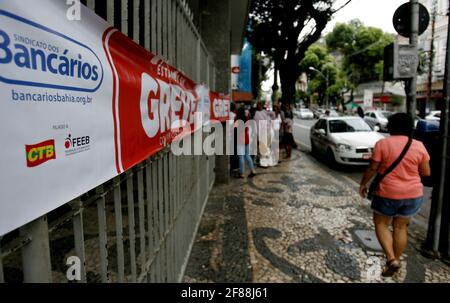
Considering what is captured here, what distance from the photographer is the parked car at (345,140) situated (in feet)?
29.1

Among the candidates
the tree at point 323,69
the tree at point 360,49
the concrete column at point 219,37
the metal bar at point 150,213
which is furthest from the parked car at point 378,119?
the tree at point 323,69

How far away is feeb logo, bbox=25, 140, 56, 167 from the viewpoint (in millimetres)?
993

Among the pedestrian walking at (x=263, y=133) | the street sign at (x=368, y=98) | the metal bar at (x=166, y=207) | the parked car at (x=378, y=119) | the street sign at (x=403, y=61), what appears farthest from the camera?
the street sign at (x=368, y=98)

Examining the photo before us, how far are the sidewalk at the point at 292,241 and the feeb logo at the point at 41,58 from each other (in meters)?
2.74

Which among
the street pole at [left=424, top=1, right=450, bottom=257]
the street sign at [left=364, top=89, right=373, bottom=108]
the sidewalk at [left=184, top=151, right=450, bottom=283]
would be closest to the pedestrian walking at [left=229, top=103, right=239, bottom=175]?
the sidewalk at [left=184, top=151, right=450, bottom=283]

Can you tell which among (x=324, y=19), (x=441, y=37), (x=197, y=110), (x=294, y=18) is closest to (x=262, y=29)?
(x=294, y=18)

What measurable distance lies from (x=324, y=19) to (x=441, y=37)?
2036cm

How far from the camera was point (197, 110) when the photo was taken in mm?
4207

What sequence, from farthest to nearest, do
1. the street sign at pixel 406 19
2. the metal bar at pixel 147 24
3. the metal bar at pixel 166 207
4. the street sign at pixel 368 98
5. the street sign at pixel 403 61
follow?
1. the street sign at pixel 368 98
2. the street sign at pixel 406 19
3. the street sign at pixel 403 61
4. the metal bar at pixel 166 207
5. the metal bar at pixel 147 24

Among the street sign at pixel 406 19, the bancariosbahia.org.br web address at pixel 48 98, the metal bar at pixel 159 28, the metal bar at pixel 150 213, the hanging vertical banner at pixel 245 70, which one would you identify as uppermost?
the hanging vertical banner at pixel 245 70

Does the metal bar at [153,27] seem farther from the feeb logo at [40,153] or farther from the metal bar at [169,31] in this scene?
the feeb logo at [40,153]

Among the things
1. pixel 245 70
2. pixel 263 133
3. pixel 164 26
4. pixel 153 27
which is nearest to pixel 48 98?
pixel 153 27

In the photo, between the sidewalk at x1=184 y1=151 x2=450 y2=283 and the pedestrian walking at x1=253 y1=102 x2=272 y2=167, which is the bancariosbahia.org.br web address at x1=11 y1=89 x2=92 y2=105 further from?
the pedestrian walking at x1=253 y1=102 x2=272 y2=167

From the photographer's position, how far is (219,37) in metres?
7.28
